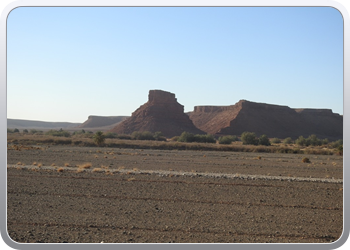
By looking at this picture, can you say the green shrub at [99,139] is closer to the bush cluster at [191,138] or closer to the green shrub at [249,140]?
the bush cluster at [191,138]

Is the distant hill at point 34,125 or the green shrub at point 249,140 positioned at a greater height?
the distant hill at point 34,125

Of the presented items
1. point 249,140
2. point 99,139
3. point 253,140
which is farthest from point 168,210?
point 253,140

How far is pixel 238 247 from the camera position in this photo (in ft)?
18.2

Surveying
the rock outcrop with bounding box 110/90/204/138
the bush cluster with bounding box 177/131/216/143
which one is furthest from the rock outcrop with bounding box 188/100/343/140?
the bush cluster with bounding box 177/131/216/143

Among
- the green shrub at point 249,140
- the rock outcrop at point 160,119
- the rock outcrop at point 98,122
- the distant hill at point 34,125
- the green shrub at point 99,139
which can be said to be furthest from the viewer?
the rock outcrop at point 98,122

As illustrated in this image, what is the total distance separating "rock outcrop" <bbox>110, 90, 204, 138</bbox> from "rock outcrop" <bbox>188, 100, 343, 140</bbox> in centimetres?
939

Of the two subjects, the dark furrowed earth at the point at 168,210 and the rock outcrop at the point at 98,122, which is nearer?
the dark furrowed earth at the point at 168,210

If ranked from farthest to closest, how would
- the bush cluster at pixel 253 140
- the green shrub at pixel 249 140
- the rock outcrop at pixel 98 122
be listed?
1. the rock outcrop at pixel 98 122
2. the green shrub at pixel 249 140
3. the bush cluster at pixel 253 140

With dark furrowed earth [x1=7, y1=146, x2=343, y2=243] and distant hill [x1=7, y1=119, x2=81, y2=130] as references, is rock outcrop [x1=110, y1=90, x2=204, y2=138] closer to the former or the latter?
distant hill [x1=7, y1=119, x2=81, y2=130]

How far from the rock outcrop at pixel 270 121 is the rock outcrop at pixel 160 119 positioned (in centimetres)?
939

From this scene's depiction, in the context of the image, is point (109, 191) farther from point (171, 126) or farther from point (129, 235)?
point (171, 126)

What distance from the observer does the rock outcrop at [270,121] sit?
106875mm

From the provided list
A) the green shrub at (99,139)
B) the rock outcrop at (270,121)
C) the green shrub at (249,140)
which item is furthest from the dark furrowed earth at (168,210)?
the rock outcrop at (270,121)

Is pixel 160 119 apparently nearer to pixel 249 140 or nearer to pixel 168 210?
pixel 249 140
